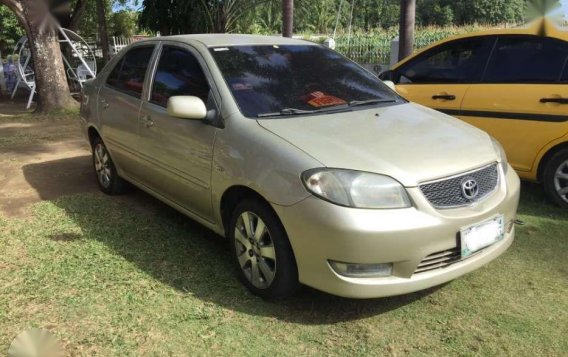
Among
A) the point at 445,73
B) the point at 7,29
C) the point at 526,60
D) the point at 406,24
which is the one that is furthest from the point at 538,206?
the point at 7,29

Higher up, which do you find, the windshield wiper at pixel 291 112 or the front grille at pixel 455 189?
the windshield wiper at pixel 291 112

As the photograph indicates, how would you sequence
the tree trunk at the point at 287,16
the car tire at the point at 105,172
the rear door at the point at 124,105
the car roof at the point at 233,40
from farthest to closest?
the tree trunk at the point at 287,16 < the car tire at the point at 105,172 < the rear door at the point at 124,105 < the car roof at the point at 233,40

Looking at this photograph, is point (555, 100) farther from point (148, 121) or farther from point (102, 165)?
point (102, 165)

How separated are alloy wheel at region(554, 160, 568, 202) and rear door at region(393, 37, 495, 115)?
1.09 m

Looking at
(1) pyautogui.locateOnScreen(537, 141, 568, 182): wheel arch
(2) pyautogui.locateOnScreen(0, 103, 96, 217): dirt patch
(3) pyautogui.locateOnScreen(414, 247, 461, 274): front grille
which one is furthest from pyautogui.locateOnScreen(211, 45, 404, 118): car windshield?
(2) pyautogui.locateOnScreen(0, 103, 96, 217): dirt patch

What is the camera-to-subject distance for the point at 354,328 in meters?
2.99

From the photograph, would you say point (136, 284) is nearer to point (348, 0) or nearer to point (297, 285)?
point (297, 285)

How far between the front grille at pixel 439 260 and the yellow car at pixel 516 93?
231cm

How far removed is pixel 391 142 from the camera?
3.14 metres

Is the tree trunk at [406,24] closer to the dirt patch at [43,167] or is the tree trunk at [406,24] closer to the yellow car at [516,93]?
the yellow car at [516,93]

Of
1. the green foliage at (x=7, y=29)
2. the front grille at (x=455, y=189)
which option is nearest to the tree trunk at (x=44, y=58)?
the front grille at (x=455, y=189)

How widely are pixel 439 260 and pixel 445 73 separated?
3.10 m

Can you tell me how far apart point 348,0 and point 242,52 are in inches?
2829

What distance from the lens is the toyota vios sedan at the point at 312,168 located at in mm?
2787
